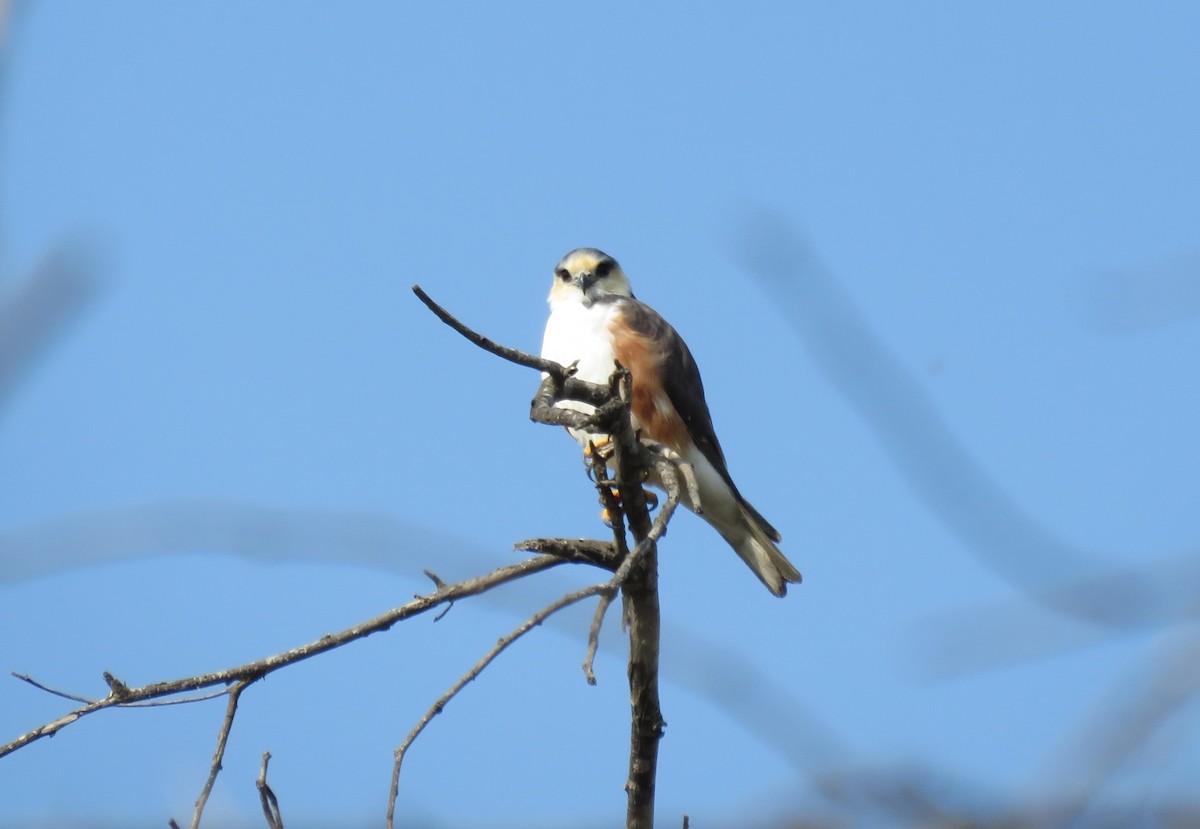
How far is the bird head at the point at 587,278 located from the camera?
7000 millimetres

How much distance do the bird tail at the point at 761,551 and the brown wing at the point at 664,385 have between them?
1 cm

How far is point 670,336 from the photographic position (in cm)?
655

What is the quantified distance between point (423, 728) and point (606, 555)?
1.12 metres

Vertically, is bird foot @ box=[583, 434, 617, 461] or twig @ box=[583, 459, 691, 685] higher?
bird foot @ box=[583, 434, 617, 461]

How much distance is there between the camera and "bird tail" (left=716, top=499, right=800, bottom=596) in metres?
6.37

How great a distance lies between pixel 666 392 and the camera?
636cm

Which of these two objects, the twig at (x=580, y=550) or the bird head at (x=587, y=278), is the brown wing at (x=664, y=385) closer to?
the bird head at (x=587, y=278)

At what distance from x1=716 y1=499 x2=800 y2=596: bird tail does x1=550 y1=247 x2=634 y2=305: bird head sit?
134 cm

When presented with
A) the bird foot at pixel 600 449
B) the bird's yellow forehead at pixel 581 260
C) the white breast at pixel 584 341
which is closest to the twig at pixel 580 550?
the bird foot at pixel 600 449

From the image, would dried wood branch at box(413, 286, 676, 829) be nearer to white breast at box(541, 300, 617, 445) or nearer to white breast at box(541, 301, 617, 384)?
white breast at box(541, 300, 617, 445)

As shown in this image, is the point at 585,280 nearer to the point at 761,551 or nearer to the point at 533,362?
the point at 761,551

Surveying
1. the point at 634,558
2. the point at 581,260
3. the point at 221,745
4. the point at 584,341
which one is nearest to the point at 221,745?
the point at 221,745

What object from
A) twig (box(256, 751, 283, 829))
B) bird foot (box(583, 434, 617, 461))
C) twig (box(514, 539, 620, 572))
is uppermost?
bird foot (box(583, 434, 617, 461))

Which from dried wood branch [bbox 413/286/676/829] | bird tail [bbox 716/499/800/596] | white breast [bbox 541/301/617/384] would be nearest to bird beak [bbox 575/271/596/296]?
white breast [bbox 541/301/617/384]
